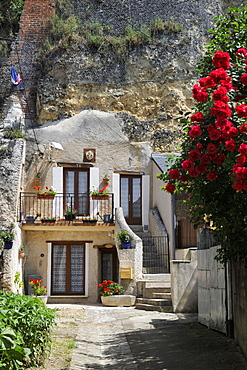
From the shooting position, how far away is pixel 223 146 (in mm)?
5340

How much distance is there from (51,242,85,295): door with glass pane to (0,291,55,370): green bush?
34.2ft

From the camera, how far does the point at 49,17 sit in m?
20.1

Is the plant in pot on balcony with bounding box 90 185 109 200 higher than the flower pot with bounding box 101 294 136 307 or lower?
higher

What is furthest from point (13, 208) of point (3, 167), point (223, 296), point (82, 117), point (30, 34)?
point (223, 296)

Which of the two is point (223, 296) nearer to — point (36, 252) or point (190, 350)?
point (190, 350)

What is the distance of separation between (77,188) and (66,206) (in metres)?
0.90

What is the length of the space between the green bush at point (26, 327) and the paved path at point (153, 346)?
559 mm

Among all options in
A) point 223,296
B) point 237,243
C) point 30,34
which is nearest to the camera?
point 237,243

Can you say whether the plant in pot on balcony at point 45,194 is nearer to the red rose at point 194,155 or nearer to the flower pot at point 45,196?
the flower pot at point 45,196

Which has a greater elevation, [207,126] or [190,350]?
[207,126]

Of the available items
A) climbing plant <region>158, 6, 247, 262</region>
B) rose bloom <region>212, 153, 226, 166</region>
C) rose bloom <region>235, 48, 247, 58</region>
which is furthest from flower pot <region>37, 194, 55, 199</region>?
rose bloom <region>212, 153, 226, 166</region>

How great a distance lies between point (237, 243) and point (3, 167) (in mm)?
Answer: 11571

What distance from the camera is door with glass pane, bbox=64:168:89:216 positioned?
17.0 m

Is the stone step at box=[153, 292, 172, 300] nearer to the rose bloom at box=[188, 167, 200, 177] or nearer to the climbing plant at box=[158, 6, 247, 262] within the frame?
→ the climbing plant at box=[158, 6, 247, 262]
